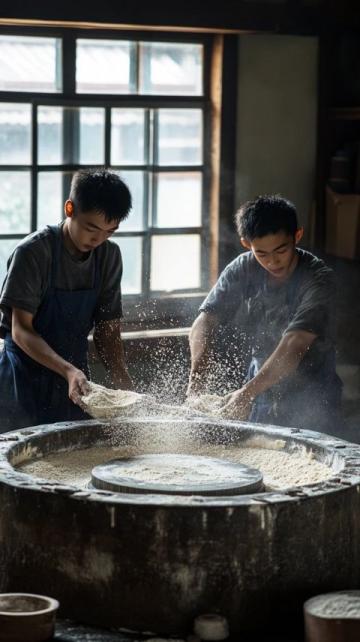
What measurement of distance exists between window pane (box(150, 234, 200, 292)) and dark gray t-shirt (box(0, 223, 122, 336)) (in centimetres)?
241

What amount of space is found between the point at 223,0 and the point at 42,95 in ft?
4.11

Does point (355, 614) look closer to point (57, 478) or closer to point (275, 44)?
point (57, 478)

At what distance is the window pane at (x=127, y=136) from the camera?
7.27m

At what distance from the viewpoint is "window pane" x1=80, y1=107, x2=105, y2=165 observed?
716cm

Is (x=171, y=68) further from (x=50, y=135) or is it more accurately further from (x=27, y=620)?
(x=27, y=620)

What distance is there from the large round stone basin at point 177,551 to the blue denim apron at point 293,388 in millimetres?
1613

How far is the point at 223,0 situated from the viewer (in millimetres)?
7094

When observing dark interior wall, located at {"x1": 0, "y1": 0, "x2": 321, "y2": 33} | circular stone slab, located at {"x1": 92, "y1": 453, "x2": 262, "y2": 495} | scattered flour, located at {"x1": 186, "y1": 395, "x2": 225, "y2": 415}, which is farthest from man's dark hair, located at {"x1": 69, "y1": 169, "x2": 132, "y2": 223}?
dark interior wall, located at {"x1": 0, "y1": 0, "x2": 321, "y2": 33}

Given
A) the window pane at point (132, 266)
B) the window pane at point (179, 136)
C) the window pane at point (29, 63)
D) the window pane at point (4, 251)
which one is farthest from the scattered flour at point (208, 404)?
the window pane at point (179, 136)

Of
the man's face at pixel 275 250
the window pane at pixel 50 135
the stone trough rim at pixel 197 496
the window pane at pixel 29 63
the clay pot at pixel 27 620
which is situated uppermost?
the window pane at pixel 29 63

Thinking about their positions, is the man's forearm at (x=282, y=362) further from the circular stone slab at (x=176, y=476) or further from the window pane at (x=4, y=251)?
the window pane at (x=4, y=251)

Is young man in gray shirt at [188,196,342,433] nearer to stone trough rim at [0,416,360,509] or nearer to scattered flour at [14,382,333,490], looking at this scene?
Result: scattered flour at [14,382,333,490]

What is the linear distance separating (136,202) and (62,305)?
8.55 ft

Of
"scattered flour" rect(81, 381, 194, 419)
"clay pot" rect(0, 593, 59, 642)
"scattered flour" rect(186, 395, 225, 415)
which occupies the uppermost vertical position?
"scattered flour" rect(81, 381, 194, 419)
